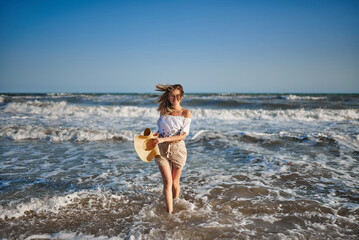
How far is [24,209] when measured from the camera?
149 inches

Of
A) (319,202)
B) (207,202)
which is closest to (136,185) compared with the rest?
(207,202)

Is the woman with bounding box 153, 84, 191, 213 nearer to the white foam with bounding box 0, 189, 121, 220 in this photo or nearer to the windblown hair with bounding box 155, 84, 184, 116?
the windblown hair with bounding box 155, 84, 184, 116

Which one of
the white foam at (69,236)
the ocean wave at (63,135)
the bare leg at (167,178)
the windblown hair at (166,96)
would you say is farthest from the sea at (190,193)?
the windblown hair at (166,96)

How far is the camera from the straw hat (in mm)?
3301

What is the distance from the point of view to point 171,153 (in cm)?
355

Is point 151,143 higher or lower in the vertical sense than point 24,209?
higher

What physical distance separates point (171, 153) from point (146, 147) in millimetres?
400

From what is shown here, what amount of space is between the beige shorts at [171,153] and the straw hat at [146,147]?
16cm

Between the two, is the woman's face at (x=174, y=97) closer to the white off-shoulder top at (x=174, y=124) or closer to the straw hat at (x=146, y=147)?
the white off-shoulder top at (x=174, y=124)

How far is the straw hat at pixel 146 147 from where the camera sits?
330 centimetres

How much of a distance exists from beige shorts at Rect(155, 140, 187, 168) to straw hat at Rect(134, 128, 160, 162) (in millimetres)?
163

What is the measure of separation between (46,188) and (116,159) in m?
2.36

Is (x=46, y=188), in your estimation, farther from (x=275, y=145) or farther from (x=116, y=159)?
(x=275, y=145)

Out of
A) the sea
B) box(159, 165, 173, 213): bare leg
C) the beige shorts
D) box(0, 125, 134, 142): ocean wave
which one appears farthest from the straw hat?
box(0, 125, 134, 142): ocean wave
